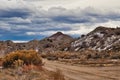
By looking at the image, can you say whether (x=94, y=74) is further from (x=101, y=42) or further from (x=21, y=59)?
(x=101, y=42)

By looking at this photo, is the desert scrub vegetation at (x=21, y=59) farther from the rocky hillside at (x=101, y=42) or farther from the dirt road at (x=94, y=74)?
the rocky hillside at (x=101, y=42)

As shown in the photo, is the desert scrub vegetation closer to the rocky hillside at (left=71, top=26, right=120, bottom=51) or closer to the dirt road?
the dirt road

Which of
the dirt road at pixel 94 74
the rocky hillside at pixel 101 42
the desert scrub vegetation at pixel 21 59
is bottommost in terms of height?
the dirt road at pixel 94 74

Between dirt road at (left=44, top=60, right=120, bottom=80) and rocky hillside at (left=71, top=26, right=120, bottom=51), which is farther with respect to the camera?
rocky hillside at (left=71, top=26, right=120, bottom=51)

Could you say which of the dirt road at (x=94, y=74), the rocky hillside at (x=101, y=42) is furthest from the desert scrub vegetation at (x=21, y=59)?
the rocky hillside at (x=101, y=42)

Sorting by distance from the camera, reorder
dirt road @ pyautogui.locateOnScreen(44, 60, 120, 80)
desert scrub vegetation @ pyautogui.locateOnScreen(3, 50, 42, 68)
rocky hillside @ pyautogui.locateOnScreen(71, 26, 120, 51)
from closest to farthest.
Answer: dirt road @ pyautogui.locateOnScreen(44, 60, 120, 80), desert scrub vegetation @ pyautogui.locateOnScreen(3, 50, 42, 68), rocky hillside @ pyautogui.locateOnScreen(71, 26, 120, 51)

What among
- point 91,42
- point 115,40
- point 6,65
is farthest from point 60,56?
point 6,65

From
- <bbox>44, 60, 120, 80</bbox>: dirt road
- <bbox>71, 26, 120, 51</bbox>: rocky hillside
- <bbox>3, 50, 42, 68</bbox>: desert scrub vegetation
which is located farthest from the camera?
<bbox>71, 26, 120, 51</bbox>: rocky hillside

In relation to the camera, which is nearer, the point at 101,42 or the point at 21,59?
the point at 21,59

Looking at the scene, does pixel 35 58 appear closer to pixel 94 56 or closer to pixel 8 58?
pixel 8 58

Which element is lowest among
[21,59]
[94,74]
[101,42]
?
[94,74]

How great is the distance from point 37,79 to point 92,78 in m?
9.60

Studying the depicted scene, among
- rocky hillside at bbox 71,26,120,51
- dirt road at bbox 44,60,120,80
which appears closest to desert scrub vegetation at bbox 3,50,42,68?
dirt road at bbox 44,60,120,80

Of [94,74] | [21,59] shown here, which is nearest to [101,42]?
[94,74]
